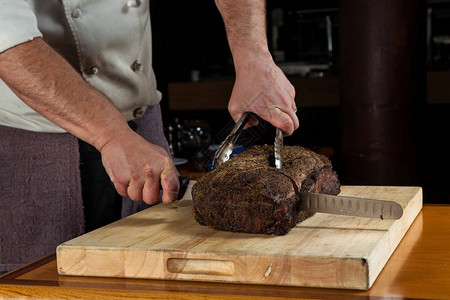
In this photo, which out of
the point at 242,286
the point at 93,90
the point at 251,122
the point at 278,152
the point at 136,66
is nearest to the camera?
the point at 242,286

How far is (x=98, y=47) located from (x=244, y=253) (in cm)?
82

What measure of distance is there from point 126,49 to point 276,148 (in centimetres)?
53

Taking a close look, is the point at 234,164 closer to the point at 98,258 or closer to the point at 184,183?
the point at 184,183

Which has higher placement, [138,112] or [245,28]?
[245,28]

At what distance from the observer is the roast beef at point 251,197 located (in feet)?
4.13

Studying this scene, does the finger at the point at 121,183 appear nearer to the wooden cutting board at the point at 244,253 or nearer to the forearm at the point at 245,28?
the wooden cutting board at the point at 244,253

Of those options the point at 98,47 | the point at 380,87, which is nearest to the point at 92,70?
the point at 98,47

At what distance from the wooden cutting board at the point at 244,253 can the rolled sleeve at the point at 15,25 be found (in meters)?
0.43

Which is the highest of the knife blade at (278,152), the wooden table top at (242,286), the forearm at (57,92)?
the forearm at (57,92)

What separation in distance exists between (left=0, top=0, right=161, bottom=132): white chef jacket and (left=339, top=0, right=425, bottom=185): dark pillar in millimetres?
1703

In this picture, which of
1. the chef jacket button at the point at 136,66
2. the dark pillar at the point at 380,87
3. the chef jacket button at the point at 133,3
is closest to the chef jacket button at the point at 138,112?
the chef jacket button at the point at 136,66

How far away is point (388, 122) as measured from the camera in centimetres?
336

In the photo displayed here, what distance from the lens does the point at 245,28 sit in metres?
1.82

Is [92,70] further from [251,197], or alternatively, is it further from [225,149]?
[251,197]
